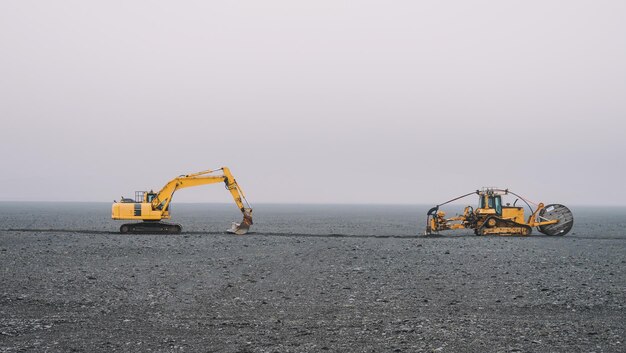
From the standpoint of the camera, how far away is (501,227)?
34.2 metres

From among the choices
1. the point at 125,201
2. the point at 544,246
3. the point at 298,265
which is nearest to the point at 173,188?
the point at 125,201

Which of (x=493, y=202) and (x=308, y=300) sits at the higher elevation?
(x=493, y=202)

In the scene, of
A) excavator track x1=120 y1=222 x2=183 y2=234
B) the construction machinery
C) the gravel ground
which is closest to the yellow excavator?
excavator track x1=120 y1=222 x2=183 y2=234

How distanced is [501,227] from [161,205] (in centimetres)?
2223

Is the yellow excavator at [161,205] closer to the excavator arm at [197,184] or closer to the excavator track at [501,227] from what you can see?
the excavator arm at [197,184]

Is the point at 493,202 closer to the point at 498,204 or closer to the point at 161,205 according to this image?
the point at 498,204

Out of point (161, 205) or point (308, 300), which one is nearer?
point (308, 300)

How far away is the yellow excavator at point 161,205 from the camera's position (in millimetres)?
32062

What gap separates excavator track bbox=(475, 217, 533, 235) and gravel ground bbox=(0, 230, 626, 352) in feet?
28.1

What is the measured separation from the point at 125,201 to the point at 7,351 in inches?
945

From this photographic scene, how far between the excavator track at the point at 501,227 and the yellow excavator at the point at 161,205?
15.5m

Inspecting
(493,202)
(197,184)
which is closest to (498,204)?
(493,202)

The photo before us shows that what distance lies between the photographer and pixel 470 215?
113 feet

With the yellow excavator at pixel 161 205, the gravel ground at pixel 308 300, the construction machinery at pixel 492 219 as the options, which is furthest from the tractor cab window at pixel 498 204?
the yellow excavator at pixel 161 205
